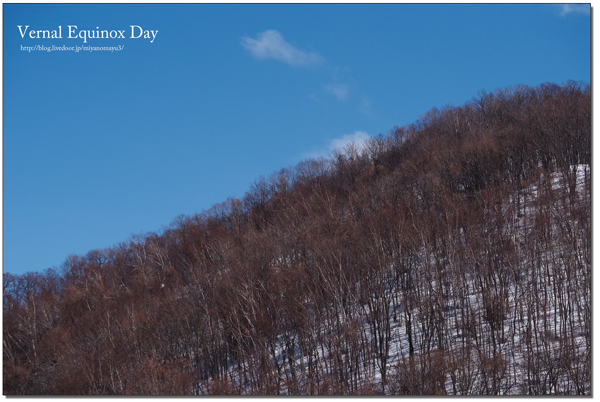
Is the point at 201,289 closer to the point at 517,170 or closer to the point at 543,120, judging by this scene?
the point at 517,170

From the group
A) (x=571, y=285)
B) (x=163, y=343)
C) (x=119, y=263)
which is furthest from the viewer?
(x=119, y=263)

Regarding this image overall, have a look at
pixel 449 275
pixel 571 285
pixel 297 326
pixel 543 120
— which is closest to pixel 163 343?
pixel 297 326

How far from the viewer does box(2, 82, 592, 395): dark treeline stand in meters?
26.8

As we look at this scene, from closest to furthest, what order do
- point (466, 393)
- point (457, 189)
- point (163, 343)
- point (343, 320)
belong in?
point (466, 393)
point (343, 320)
point (163, 343)
point (457, 189)

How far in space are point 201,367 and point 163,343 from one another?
309cm

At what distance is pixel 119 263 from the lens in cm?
6081

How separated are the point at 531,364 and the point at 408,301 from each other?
11289mm

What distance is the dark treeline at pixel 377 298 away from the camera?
26812mm

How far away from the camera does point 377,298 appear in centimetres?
3397

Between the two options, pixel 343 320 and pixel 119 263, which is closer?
pixel 343 320

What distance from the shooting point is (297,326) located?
33844mm

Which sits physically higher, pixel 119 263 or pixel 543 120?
pixel 543 120

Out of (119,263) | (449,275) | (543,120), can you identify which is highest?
(543,120)

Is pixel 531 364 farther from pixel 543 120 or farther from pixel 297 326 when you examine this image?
pixel 543 120
